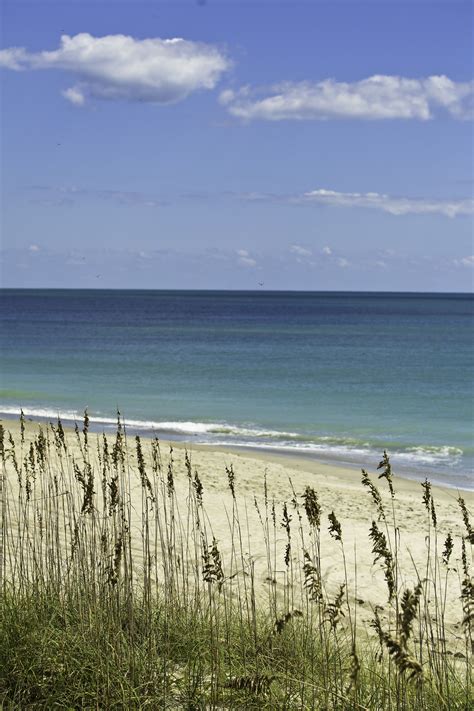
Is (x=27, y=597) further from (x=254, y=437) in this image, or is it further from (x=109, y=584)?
(x=254, y=437)

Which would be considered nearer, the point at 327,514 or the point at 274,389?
the point at 327,514

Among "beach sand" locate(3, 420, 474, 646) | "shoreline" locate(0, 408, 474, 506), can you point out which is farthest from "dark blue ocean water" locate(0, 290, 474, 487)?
"beach sand" locate(3, 420, 474, 646)

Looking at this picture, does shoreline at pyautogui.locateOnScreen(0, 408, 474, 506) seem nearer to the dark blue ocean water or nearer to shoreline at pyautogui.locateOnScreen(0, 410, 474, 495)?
shoreline at pyautogui.locateOnScreen(0, 410, 474, 495)

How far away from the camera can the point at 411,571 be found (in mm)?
10219

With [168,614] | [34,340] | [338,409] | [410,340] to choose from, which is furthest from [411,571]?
[410,340]

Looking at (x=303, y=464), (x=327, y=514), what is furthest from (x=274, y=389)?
(x=327, y=514)

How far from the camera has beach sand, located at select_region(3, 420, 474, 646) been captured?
9.21 meters

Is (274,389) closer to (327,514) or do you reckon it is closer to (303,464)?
(303,464)

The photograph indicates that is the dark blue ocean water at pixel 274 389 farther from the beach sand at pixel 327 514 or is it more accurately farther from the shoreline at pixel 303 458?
the beach sand at pixel 327 514

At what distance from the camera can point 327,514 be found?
13812 millimetres

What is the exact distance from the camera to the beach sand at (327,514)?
921cm

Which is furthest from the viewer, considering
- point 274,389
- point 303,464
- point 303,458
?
point 274,389

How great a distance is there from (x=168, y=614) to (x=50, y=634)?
2.53 feet

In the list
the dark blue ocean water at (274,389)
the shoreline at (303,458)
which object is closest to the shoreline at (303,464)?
the shoreline at (303,458)
